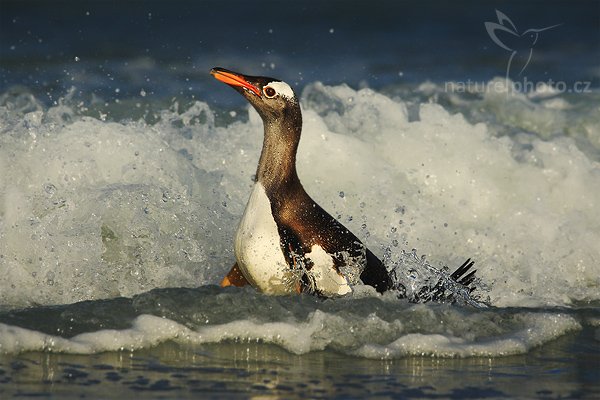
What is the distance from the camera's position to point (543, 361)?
6.60 meters

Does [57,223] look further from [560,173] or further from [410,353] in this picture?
[560,173]

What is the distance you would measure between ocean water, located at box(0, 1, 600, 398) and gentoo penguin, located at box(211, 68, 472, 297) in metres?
0.14

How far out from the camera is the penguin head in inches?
288

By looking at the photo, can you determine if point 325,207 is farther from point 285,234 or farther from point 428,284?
point 285,234

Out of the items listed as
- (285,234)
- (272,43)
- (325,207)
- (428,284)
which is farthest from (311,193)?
(272,43)

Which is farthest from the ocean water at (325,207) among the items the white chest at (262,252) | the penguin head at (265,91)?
the penguin head at (265,91)

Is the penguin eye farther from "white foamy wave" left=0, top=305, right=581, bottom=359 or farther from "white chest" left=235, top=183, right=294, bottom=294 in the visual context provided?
"white foamy wave" left=0, top=305, right=581, bottom=359

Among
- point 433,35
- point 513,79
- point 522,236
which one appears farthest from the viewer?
point 433,35

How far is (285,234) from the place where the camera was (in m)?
7.07

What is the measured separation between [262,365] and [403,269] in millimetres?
1678

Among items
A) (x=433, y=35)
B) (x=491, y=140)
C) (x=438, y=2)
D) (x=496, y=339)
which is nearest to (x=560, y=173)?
(x=491, y=140)

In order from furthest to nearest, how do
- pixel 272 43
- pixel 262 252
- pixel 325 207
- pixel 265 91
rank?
pixel 272 43 < pixel 325 207 < pixel 265 91 < pixel 262 252

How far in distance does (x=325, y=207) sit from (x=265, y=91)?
2.71 meters

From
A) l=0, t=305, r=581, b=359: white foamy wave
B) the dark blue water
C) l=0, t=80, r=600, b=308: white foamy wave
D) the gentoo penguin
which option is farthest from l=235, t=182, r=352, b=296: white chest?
the dark blue water
